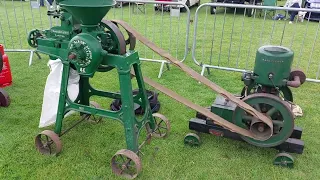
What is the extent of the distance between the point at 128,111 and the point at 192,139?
0.90 metres

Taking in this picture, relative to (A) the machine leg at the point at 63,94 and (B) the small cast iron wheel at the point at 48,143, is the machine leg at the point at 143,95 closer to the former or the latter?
(A) the machine leg at the point at 63,94

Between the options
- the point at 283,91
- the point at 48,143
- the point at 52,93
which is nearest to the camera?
the point at 48,143

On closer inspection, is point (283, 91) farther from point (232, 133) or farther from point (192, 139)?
point (192, 139)

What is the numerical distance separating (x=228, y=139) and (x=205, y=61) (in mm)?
2958

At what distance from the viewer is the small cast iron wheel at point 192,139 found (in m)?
3.32

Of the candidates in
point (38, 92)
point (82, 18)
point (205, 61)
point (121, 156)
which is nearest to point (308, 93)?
point (205, 61)

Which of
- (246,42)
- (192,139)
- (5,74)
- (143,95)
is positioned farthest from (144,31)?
(192,139)

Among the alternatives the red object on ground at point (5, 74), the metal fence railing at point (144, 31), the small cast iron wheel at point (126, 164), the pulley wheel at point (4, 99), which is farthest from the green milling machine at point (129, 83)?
the metal fence railing at point (144, 31)

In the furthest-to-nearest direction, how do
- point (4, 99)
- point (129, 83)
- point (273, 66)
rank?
point (4, 99)
point (273, 66)
point (129, 83)

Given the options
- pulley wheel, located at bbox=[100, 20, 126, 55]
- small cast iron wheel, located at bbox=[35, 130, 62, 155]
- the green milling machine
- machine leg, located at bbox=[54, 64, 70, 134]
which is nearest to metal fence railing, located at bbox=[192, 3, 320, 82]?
the green milling machine

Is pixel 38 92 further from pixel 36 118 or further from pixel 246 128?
pixel 246 128

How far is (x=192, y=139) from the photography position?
3.35 m

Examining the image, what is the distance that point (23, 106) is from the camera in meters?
4.18

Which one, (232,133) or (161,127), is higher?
(232,133)
